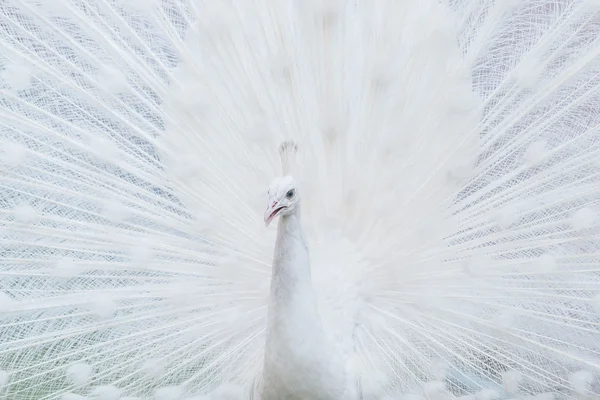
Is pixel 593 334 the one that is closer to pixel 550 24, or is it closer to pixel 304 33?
pixel 550 24

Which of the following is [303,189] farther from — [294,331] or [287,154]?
[294,331]

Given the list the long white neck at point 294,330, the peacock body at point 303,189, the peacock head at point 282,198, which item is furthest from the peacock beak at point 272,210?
the peacock body at point 303,189

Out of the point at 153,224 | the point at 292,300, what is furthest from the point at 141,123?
the point at 292,300

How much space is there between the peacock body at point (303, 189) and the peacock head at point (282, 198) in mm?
349

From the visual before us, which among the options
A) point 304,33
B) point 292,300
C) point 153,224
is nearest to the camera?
point 292,300

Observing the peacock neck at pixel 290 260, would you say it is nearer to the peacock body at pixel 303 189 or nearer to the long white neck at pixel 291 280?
the long white neck at pixel 291 280

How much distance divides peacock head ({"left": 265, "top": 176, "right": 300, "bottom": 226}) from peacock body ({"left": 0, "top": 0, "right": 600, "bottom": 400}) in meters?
0.35

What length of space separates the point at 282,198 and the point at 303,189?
40cm

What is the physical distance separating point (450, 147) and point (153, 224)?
81 centimetres

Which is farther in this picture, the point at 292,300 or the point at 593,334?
the point at 593,334

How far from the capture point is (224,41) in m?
2.60

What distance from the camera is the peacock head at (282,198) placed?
216cm

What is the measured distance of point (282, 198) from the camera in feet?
7.16

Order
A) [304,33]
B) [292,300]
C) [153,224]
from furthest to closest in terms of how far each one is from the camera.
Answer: [153,224], [304,33], [292,300]
